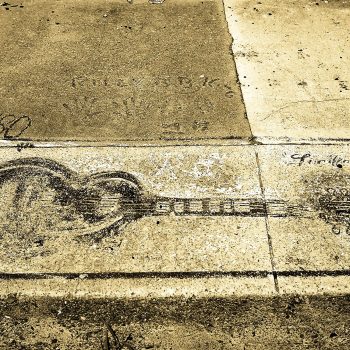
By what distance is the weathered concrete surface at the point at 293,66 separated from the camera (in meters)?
4.83

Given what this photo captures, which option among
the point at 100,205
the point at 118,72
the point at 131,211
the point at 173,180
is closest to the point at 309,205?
the point at 173,180

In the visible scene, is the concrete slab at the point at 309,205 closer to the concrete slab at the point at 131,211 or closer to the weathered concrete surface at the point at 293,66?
the concrete slab at the point at 131,211

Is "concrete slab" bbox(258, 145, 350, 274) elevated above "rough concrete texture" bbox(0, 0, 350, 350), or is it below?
below

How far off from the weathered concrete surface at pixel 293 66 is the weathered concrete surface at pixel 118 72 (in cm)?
19

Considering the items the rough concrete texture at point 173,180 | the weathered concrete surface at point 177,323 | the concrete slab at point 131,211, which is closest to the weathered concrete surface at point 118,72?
the rough concrete texture at point 173,180

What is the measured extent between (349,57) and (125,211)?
3.43 meters

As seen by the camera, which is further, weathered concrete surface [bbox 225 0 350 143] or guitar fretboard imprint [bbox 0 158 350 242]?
weathered concrete surface [bbox 225 0 350 143]

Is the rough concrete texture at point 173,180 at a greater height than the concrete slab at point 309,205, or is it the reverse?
the rough concrete texture at point 173,180

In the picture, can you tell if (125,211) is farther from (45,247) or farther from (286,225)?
(286,225)

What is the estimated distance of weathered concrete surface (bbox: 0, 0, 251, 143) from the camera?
480 cm

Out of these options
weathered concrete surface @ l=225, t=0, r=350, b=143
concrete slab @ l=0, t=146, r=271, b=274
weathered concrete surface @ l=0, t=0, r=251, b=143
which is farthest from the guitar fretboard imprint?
weathered concrete surface @ l=225, t=0, r=350, b=143

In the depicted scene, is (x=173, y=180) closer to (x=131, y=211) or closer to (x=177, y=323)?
(x=131, y=211)

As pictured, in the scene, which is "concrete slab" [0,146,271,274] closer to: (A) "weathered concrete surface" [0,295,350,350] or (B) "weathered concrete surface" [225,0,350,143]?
(A) "weathered concrete surface" [0,295,350,350]

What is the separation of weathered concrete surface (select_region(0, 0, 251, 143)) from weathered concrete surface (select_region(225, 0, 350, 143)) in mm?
193
